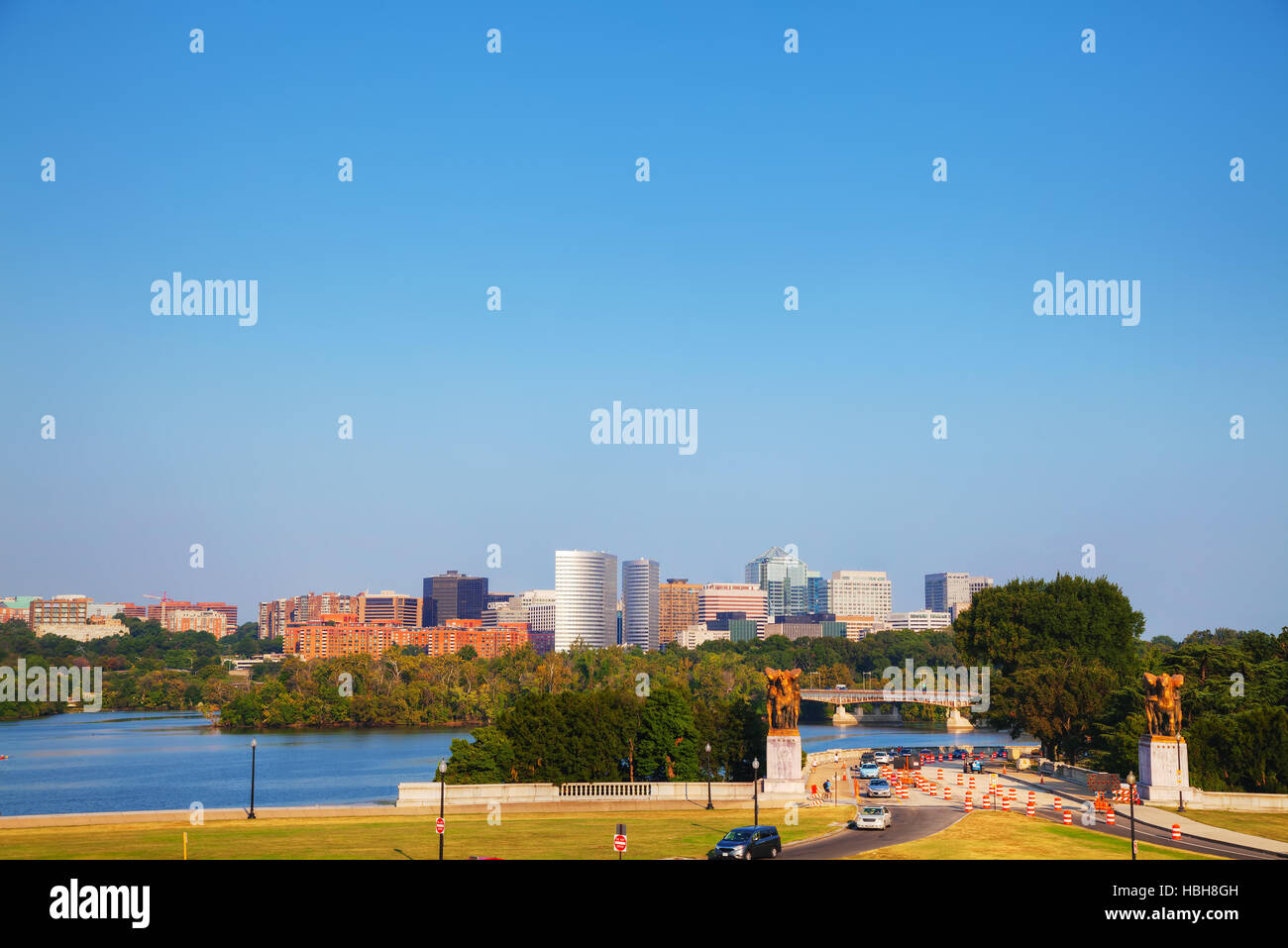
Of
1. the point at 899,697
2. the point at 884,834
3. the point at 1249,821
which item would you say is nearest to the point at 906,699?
the point at 899,697

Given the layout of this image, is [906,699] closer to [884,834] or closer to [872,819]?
[872,819]

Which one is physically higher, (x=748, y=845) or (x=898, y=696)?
(x=748, y=845)

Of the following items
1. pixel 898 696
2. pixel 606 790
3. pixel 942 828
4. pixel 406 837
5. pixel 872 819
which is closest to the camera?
pixel 406 837

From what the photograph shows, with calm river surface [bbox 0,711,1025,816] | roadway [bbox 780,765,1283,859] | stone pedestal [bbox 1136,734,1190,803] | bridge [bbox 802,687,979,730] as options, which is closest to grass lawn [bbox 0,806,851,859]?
roadway [bbox 780,765,1283,859]

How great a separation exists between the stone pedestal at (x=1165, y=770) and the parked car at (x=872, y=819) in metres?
16.7

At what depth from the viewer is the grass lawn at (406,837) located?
3850cm

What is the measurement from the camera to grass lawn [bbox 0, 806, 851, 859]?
126ft

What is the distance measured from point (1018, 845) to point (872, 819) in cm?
597

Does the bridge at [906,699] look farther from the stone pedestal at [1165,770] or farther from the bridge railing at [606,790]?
the bridge railing at [606,790]

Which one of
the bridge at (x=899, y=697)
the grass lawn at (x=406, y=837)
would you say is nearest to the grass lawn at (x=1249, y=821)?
the grass lawn at (x=406, y=837)

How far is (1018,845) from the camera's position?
4106 cm

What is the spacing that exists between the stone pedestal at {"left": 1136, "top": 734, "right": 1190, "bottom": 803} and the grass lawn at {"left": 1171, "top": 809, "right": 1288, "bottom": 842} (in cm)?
164

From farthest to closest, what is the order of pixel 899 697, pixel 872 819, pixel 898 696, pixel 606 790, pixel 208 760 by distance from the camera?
1. pixel 898 696
2. pixel 899 697
3. pixel 208 760
4. pixel 606 790
5. pixel 872 819
